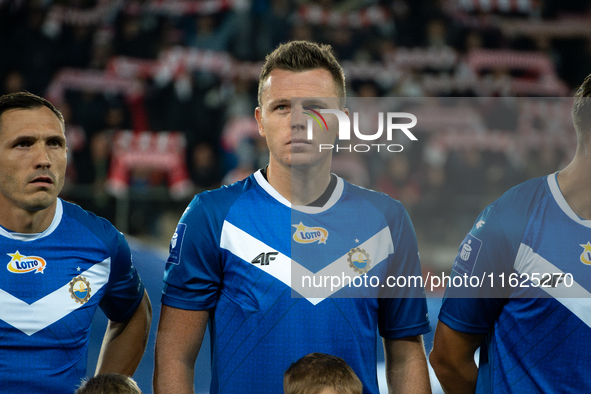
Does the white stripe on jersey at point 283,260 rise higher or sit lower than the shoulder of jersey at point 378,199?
lower

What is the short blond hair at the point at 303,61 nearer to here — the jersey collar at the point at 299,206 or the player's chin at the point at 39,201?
the jersey collar at the point at 299,206

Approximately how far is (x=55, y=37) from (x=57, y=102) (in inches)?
43.6

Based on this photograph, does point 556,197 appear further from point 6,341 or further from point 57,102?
point 57,102

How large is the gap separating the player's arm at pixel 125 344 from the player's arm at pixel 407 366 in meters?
1.07

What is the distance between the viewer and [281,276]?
2160 millimetres

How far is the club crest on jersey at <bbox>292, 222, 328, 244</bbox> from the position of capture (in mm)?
2227

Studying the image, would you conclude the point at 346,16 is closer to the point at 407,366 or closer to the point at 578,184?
the point at 578,184

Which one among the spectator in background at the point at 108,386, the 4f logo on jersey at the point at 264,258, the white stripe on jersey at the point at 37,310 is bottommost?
the spectator in background at the point at 108,386

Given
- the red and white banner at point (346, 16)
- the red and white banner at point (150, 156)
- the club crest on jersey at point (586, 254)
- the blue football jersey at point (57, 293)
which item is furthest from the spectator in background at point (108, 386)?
the red and white banner at point (346, 16)

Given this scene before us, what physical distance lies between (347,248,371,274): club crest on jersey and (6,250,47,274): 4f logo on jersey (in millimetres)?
1173

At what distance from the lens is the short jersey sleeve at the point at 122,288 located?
2.54 metres

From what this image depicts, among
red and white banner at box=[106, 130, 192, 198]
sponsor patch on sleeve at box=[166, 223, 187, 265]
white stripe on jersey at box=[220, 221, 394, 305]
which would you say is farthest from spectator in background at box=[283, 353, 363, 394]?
red and white banner at box=[106, 130, 192, 198]

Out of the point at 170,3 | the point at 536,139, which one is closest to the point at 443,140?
the point at 536,139

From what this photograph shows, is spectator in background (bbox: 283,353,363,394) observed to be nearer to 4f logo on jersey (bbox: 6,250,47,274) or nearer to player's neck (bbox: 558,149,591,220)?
player's neck (bbox: 558,149,591,220)
